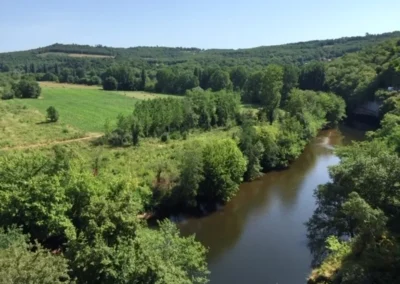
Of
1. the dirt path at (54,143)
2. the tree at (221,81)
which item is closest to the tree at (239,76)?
the tree at (221,81)

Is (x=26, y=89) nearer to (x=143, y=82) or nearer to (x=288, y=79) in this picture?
(x=143, y=82)

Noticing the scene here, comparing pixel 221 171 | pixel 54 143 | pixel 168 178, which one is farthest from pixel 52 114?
pixel 221 171

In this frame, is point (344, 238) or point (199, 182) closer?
point (344, 238)

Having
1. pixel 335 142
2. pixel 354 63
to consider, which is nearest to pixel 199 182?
pixel 335 142

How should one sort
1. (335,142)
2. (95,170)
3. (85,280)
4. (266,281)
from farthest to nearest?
(335,142), (95,170), (266,281), (85,280)

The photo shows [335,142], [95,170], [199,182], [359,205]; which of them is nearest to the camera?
[359,205]

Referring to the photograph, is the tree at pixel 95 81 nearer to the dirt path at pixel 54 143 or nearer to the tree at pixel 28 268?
the dirt path at pixel 54 143

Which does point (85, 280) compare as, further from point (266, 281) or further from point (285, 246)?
point (285, 246)

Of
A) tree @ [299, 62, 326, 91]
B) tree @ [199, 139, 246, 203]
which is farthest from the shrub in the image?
tree @ [299, 62, 326, 91]

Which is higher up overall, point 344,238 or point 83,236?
point 83,236
